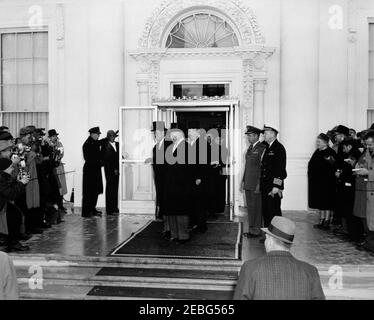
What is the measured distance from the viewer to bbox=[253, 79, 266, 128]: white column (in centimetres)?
1052

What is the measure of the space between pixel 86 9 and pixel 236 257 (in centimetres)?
704

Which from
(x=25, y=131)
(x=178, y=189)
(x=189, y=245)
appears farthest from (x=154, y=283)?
(x=25, y=131)

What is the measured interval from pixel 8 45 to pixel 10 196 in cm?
627

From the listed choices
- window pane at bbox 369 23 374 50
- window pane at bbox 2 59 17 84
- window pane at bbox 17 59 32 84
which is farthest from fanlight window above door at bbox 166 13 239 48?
window pane at bbox 2 59 17 84

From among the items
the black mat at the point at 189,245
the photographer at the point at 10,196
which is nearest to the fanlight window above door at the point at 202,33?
the black mat at the point at 189,245

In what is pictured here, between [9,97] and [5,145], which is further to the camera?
[9,97]

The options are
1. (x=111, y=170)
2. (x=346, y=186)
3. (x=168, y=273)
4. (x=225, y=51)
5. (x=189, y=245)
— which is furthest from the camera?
(x=225, y=51)

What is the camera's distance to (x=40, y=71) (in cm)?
1138

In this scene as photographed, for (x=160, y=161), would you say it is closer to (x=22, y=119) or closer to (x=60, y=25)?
(x=60, y=25)

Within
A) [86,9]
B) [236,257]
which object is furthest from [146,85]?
[236,257]

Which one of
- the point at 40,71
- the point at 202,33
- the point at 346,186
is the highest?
the point at 202,33

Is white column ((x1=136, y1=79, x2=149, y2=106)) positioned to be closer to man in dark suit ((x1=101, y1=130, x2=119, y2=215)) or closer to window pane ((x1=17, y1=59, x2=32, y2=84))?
man in dark suit ((x1=101, y1=130, x2=119, y2=215))

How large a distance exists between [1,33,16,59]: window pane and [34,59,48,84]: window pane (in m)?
0.61

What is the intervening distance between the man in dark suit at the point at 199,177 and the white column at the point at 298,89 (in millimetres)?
2616
